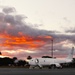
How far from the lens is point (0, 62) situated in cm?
18725

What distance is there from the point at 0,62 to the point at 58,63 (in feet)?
215

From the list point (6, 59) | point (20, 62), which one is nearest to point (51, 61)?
point (20, 62)

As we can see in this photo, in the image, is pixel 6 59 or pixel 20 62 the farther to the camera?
pixel 6 59

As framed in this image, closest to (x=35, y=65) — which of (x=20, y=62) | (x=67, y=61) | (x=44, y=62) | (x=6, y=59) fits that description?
(x=44, y=62)

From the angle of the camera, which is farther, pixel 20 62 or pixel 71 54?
pixel 20 62

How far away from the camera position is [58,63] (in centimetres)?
12888

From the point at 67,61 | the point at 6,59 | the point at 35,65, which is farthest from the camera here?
the point at 6,59

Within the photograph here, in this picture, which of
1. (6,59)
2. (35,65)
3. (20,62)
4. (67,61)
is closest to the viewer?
(35,65)

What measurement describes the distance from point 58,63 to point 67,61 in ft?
25.3

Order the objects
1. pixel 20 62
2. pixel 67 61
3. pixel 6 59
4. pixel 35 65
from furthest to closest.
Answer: pixel 6 59
pixel 20 62
pixel 67 61
pixel 35 65

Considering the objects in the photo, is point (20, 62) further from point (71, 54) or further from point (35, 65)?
point (35, 65)

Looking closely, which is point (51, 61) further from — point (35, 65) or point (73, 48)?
point (73, 48)

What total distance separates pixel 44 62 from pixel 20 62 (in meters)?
63.6

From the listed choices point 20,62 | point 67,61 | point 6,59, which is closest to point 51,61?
point 67,61
